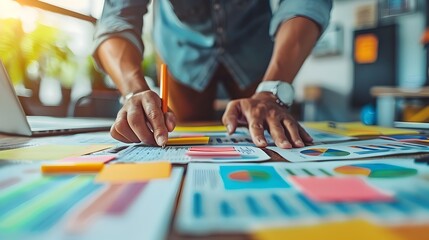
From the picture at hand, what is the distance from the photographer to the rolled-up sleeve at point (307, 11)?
2.44 feet

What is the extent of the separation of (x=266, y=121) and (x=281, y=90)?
131 millimetres

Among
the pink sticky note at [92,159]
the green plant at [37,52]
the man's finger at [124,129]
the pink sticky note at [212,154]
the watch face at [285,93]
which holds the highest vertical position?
the green plant at [37,52]

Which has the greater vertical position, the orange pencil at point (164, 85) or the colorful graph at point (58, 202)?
the orange pencil at point (164, 85)

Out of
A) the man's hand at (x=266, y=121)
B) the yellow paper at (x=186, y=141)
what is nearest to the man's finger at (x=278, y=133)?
the man's hand at (x=266, y=121)

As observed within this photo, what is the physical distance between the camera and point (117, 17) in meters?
0.80

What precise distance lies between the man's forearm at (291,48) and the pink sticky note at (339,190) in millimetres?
442

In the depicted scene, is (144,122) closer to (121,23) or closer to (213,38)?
(121,23)

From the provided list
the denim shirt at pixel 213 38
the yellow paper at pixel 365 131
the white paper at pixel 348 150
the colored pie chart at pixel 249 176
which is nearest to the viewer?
the colored pie chart at pixel 249 176

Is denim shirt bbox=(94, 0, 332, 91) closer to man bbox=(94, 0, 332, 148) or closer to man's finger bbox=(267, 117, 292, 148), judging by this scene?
man bbox=(94, 0, 332, 148)

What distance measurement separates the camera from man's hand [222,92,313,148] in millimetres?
493

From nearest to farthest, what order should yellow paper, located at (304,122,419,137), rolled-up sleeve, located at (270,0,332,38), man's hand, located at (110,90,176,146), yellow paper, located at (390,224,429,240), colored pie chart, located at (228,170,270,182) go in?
yellow paper, located at (390,224,429,240), colored pie chart, located at (228,170,270,182), man's hand, located at (110,90,176,146), yellow paper, located at (304,122,419,137), rolled-up sleeve, located at (270,0,332,38)

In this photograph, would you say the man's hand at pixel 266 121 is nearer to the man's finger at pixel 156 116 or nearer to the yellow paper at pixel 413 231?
the man's finger at pixel 156 116

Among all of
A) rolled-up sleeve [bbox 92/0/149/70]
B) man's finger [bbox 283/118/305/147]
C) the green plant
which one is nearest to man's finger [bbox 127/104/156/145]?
man's finger [bbox 283/118/305/147]

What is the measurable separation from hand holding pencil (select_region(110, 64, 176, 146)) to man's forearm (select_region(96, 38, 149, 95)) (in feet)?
0.45
